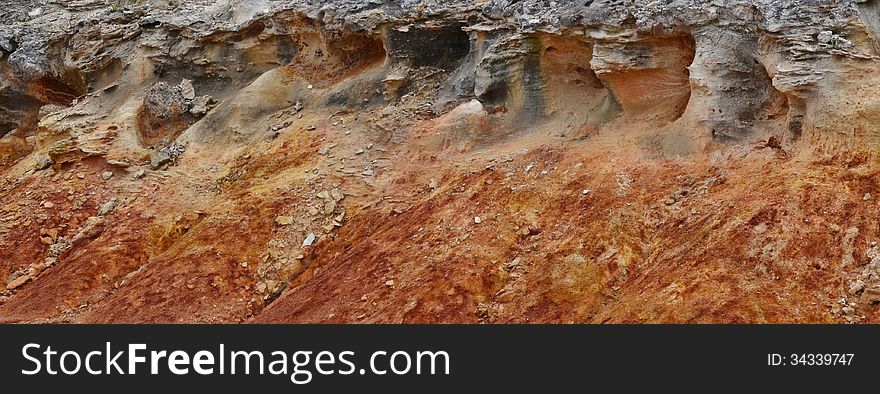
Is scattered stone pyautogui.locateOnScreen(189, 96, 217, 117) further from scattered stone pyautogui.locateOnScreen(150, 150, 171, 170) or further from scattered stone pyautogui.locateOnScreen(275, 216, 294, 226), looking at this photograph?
scattered stone pyautogui.locateOnScreen(275, 216, 294, 226)

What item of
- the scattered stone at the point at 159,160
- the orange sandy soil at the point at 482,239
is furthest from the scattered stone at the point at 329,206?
the scattered stone at the point at 159,160

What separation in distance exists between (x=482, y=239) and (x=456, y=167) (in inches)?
84.9

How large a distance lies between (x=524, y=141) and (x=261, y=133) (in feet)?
15.5

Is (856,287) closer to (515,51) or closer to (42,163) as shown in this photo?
(515,51)

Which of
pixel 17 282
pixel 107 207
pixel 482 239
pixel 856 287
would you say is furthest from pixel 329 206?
pixel 856 287

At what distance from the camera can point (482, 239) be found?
1308 centimetres

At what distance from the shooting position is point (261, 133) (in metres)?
17.3

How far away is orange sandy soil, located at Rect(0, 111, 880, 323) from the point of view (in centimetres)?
1108

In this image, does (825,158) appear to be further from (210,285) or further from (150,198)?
(150,198)

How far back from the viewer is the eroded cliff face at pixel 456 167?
11617mm

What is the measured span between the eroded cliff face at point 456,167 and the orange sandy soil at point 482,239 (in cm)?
4

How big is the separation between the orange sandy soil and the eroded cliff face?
4 centimetres

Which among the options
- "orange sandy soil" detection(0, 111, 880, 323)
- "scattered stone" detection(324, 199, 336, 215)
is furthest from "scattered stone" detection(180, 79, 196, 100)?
"scattered stone" detection(324, 199, 336, 215)

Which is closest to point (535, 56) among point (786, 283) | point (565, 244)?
point (565, 244)
